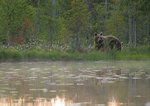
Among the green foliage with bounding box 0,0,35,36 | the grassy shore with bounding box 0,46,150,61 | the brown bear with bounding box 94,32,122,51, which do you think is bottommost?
the grassy shore with bounding box 0,46,150,61

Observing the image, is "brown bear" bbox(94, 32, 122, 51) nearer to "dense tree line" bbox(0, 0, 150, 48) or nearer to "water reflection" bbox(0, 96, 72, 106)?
"dense tree line" bbox(0, 0, 150, 48)

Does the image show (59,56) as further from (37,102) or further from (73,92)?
(37,102)

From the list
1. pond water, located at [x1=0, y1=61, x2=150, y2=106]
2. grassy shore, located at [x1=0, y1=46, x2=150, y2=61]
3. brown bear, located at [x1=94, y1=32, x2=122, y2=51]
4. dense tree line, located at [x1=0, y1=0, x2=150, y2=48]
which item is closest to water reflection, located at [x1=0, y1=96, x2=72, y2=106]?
pond water, located at [x1=0, y1=61, x2=150, y2=106]

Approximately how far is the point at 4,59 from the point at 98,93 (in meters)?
14.6

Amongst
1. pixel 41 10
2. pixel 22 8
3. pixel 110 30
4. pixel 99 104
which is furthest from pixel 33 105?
pixel 110 30

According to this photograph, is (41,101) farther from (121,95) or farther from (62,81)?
(62,81)

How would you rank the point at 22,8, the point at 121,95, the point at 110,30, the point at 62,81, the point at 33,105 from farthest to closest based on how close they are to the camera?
the point at 110,30 → the point at 22,8 → the point at 62,81 → the point at 121,95 → the point at 33,105

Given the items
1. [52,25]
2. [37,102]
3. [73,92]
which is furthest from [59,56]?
[37,102]

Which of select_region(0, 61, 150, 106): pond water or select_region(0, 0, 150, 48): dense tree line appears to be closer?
select_region(0, 61, 150, 106): pond water

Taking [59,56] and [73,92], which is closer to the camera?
[73,92]

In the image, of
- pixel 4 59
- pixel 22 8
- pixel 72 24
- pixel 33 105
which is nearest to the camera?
pixel 33 105

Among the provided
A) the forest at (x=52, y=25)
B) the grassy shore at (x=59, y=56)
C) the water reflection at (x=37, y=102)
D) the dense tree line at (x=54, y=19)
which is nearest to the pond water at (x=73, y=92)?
the water reflection at (x=37, y=102)

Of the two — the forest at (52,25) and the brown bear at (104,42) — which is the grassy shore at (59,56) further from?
the brown bear at (104,42)

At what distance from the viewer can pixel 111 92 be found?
9523 mm
